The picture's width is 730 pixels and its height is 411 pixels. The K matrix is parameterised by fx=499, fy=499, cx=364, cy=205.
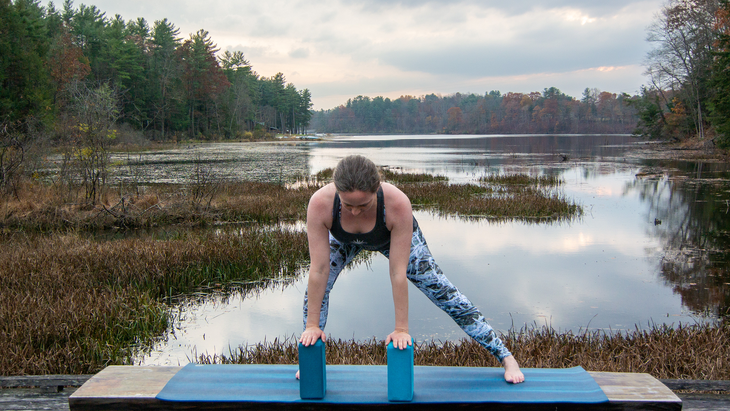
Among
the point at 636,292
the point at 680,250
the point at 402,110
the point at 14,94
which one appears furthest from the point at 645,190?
the point at 402,110

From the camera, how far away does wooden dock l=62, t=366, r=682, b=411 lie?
8.82 ft


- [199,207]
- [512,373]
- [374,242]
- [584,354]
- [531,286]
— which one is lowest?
[531,286]

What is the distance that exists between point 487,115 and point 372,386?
490ft

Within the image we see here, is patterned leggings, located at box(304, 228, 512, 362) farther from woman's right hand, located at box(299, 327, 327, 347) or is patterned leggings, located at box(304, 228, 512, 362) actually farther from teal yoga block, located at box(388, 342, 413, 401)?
teal yoga block, located at box(388, 342, 413, 401)

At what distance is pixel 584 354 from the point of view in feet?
14.5

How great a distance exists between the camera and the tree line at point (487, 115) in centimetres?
12912

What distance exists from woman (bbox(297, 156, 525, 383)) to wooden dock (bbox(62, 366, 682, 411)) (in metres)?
0.40

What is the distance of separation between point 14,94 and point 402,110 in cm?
14914

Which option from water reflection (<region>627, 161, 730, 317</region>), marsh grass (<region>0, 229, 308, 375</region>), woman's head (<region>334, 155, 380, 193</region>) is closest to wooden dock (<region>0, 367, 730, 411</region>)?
marsh grass (<region>0, 229, 308, 375</region>)

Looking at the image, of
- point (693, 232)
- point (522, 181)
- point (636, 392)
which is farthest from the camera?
point (522, 181)

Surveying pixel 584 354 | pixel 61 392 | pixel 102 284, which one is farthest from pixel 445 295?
pixel 102 284

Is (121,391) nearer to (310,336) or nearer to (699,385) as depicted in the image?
(310,336)

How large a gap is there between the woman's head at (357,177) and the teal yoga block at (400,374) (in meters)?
0.85

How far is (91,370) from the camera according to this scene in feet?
14.5
